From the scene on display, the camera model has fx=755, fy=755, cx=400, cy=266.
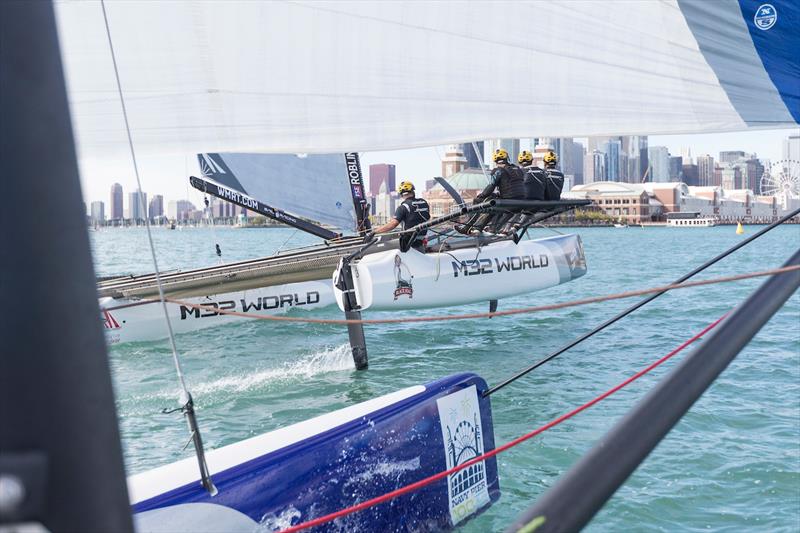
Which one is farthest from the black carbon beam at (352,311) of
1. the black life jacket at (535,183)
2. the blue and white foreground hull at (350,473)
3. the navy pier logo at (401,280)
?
the blue and white foreground hull at (350,473)

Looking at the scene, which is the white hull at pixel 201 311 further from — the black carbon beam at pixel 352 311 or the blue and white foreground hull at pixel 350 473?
the blue and white foreground hull at pixel 350 473

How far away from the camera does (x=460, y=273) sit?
29.4 feet

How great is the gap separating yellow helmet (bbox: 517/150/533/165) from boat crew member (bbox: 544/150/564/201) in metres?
0.24

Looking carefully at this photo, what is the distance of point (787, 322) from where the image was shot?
11.2 metres

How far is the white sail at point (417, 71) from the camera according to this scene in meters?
3.22

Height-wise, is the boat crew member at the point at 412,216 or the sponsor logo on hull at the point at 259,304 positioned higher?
the boat crew member at the point at 412,216

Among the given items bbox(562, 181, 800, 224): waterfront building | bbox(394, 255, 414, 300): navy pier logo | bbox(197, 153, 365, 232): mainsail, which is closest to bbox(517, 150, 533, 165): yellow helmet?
bbox(394, 255, 414, 300): navy pier logo

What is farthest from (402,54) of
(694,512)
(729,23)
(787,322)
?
(787,322)

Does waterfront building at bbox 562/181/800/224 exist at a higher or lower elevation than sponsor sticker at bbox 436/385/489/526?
lower

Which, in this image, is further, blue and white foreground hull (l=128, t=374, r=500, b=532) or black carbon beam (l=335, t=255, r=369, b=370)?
black carbon beam (l=335, t=255, r=369, b=370)

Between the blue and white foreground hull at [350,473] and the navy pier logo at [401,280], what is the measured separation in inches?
175

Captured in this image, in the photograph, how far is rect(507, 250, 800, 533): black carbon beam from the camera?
0.95 m

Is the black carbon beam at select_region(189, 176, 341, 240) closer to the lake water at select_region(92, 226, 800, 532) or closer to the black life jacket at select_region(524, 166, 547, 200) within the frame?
the lake water at select_region(92, 226, 800, 532)

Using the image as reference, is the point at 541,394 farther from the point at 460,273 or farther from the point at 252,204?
the point at 252,204
